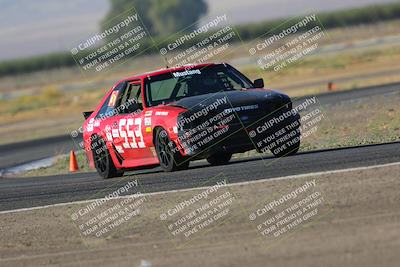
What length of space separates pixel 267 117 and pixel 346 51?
61.4 metres

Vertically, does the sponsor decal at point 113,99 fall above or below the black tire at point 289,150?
above

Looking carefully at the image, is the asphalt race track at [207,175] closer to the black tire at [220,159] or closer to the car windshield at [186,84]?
the black tire at [220,159]

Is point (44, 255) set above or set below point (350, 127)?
above

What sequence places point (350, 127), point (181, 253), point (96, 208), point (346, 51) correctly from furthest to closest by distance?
point (346, 51)
point (350, 127)
point (96, 208)
point (181, 253)

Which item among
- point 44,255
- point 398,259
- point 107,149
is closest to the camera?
point 398,259

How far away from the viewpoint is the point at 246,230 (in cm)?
917

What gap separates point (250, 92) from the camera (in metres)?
13.9

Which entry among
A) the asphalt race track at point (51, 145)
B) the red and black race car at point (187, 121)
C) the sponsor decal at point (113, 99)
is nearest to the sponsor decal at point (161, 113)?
the red and black race car at point (187, 121)

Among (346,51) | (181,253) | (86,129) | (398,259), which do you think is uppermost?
(86,129)

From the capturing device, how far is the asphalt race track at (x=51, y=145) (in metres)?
27.0

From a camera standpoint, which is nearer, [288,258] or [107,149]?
[288,258]

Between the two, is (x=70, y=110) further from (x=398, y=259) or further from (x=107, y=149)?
(x=398, y=259)

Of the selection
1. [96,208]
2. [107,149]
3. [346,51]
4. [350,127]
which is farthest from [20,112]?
[96,208]

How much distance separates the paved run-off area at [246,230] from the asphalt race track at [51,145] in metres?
14.7
